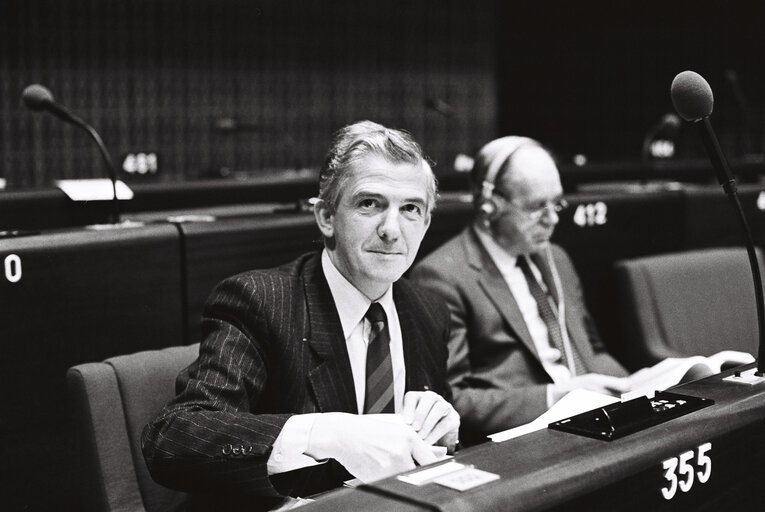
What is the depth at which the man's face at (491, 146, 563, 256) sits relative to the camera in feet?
8.77

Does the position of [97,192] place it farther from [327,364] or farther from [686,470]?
[686,470]

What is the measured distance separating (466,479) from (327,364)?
72 centimetres

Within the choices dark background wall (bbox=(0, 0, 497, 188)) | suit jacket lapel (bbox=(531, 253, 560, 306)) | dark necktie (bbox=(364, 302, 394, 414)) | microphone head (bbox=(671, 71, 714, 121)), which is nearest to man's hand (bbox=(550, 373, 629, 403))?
suit jacket lapel (bbox=(531, 253, 560, 306))

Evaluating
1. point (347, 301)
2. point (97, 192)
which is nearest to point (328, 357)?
point (347, 301)

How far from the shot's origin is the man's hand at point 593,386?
238cm

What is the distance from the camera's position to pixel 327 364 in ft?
5.83

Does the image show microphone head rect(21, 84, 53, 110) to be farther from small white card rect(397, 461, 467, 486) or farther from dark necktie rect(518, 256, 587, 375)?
small white card rect(397, 461, 467, 486)

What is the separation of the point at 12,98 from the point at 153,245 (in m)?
4.98

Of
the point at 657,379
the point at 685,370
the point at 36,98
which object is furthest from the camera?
the point at 36,98

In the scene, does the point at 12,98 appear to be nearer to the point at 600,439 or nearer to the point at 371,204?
the point at 371,204

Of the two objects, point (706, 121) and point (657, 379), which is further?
point (657, 379)

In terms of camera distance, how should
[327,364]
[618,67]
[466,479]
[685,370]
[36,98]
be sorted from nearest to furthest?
[466,479] < [327,364] < [685,370] < [36,98] < [618,67]

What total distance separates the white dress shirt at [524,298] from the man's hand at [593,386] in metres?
0.18

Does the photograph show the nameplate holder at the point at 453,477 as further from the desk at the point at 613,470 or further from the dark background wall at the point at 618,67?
the dark background wall at the point at 618,67
